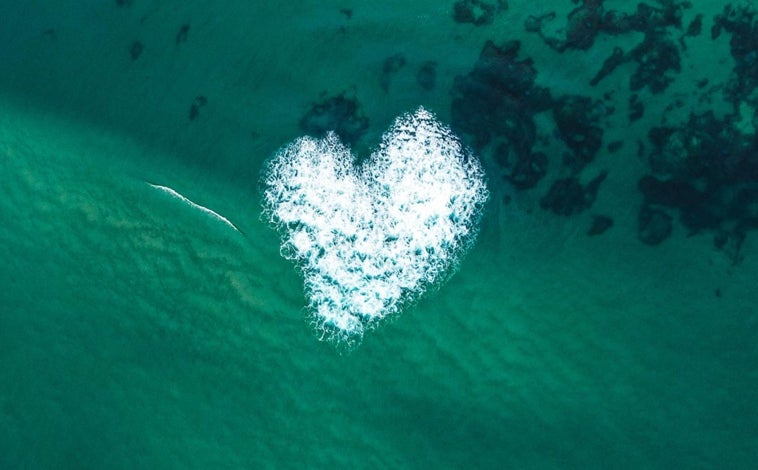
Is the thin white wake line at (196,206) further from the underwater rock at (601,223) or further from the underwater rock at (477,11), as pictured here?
the underwater rock at (601,223)

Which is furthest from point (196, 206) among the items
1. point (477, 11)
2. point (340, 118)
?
point (477, 11)

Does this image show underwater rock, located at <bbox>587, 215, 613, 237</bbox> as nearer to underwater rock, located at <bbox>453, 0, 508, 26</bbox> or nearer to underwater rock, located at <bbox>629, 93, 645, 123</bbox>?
underwater rock, located at <bbox>629, 93, 645, 123</bbox>

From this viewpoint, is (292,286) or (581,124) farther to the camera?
(292,286)

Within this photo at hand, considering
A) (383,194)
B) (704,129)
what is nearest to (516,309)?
(383,194)

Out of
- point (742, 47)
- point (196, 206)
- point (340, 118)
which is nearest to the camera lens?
point (742, 47)

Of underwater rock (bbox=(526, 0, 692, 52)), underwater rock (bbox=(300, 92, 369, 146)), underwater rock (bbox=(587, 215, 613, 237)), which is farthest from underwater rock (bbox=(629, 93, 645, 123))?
underwater rock (bbox=(300, 92, 369, 146))

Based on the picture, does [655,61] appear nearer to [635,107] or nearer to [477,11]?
[635,107]
